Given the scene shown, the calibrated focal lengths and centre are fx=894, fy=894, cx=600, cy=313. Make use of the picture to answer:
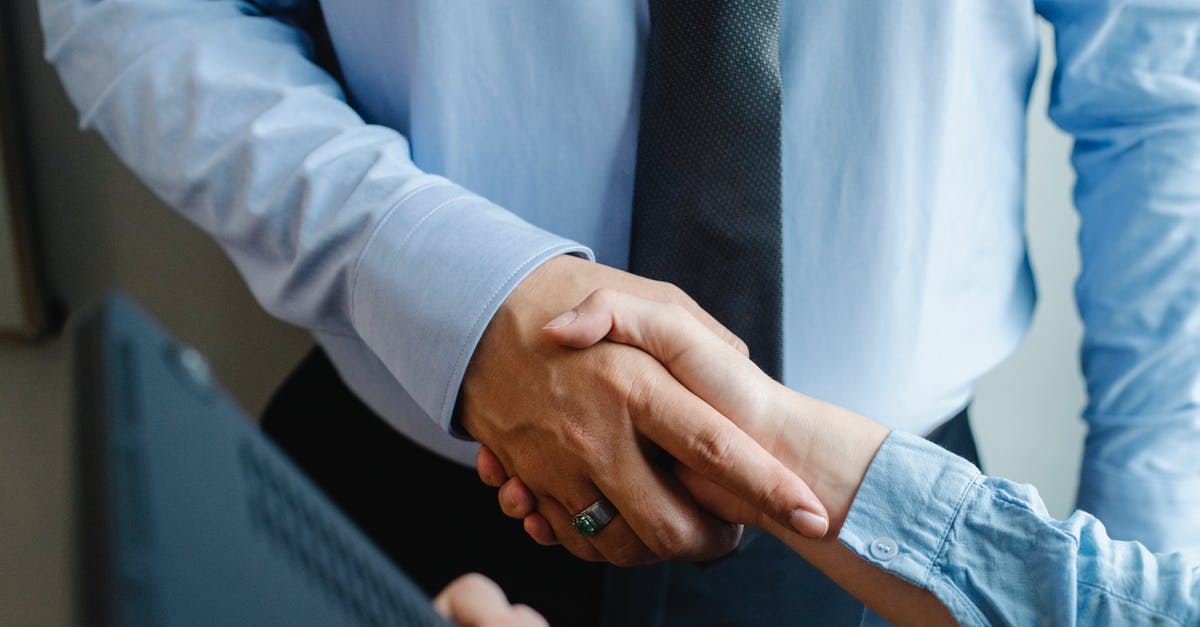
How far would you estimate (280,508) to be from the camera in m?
0.23

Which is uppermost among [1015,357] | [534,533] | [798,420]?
[798,420]

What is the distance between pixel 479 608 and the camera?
437 millimetres

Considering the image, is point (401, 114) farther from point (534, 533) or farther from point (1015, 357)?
point (1015, 357)

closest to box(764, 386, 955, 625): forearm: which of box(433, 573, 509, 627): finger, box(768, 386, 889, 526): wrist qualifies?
box(768, 386, 889, 526): wrist

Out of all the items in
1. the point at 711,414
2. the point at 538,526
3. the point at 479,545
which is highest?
the point at 711,414

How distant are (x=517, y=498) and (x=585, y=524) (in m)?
0.05

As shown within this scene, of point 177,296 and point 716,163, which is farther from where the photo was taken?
point 177,296

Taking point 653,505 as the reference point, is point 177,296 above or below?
below

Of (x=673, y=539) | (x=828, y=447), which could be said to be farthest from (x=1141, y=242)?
(x=673, y=539)

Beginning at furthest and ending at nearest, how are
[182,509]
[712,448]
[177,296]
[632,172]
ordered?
1. [177,296]
2. [632,172]
3. [712,448]
4. [182,509]

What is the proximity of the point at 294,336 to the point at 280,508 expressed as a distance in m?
0.92

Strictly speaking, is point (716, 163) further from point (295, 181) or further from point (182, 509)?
point (182, 509)

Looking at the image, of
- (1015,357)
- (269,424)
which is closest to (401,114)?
(269,424)

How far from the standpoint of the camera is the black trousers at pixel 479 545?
0.69 meters
